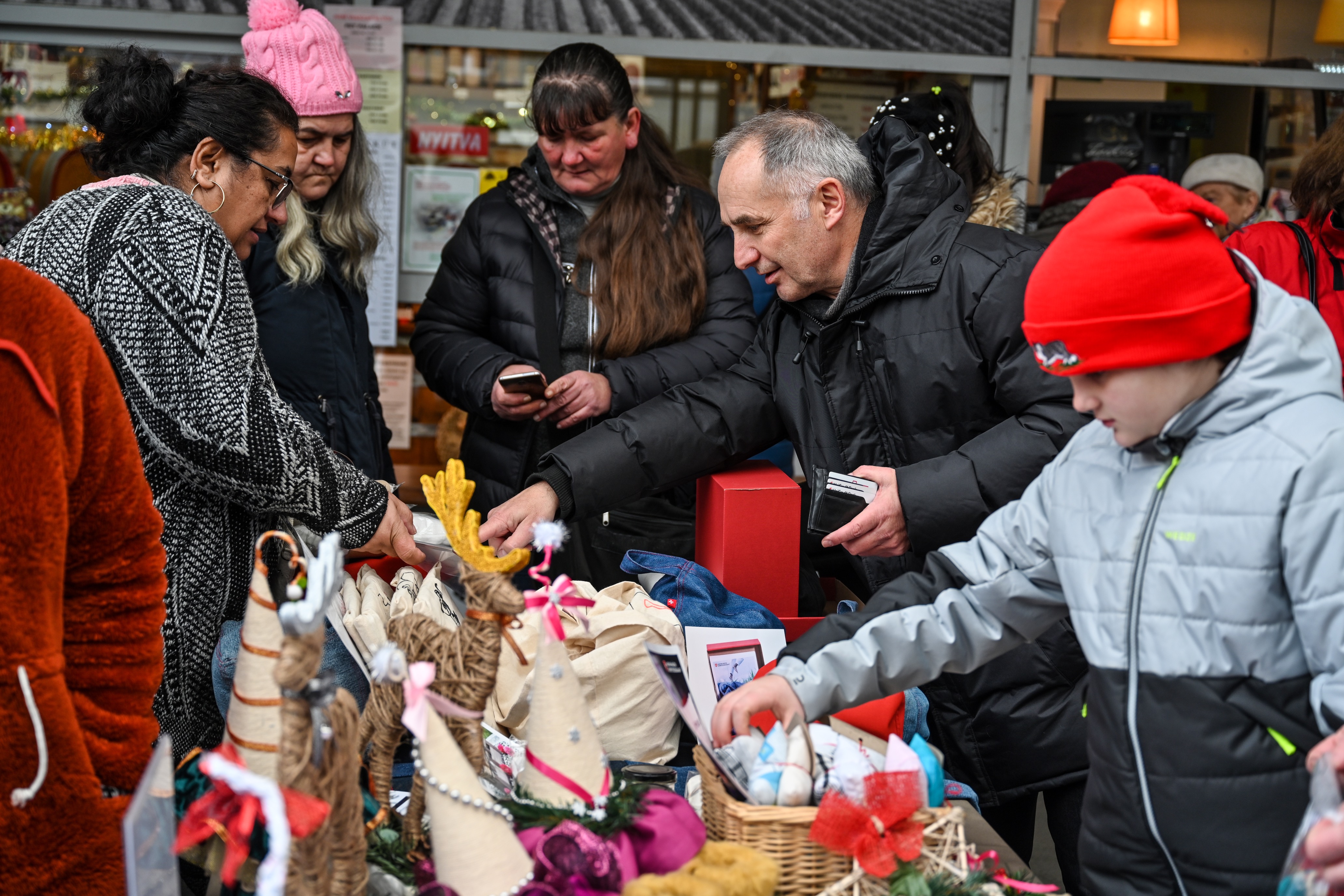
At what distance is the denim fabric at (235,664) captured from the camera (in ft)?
5.85

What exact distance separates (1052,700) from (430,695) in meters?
1.25

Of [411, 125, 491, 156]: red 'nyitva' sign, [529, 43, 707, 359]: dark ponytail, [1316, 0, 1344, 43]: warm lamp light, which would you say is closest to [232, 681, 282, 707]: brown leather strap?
[529, 43, 707, 359]: dark ponytail

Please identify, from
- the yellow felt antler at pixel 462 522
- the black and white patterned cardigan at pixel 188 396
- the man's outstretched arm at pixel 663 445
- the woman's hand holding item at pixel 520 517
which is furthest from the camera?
the man's outstretched arm at pixel 663 445

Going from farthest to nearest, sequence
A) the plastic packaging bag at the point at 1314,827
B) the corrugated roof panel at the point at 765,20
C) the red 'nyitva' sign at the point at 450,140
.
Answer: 1. the red 'nyitva' sign at the point at 450,140
2. the corrugated roof panel at the point at 765,20
3. the plastic packaging bag at the point at 1314,827

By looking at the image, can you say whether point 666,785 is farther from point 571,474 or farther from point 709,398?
point 709,398

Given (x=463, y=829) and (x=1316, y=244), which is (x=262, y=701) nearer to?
(x=463, y=829)

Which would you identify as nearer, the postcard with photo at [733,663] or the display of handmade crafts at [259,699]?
the display of handmade crafts at [259,699]

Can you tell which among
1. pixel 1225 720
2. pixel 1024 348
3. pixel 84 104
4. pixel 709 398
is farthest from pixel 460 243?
pixel 1225 720

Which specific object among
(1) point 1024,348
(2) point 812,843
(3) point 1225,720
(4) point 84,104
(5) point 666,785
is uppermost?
(4) point 84,104

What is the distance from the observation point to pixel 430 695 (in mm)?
1306

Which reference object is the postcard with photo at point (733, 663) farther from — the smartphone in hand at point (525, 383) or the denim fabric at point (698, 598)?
the smartphone in hand at point (525, 383)

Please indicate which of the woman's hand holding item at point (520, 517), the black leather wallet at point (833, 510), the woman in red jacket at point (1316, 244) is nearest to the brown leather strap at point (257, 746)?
the woman's hand holding item at point (520, 517)

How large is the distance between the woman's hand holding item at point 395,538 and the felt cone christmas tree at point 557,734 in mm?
771

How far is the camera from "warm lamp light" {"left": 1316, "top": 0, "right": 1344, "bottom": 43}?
4496mm
